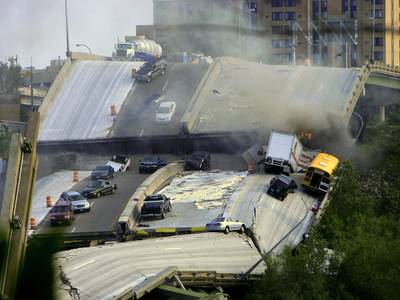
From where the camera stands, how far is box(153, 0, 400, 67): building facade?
73.7 metres

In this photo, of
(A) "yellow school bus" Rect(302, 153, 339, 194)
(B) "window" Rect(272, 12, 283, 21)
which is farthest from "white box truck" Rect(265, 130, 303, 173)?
(B) "window" Rect(272, 12, 283, 21)

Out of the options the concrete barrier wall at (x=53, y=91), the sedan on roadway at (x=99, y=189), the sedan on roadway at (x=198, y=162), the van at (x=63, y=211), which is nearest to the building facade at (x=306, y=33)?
the concrete barrier wall at (x=53, y=91)

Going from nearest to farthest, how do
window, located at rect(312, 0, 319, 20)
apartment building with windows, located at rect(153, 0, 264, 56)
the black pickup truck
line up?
1. the black pickup truck
2. apartment building with windows, located at rect(153, 0, 264, 56)
3. window, located at rect(312, 0, 319, 20)

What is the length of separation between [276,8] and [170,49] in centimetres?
1815

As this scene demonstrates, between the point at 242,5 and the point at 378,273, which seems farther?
the point at 242,5

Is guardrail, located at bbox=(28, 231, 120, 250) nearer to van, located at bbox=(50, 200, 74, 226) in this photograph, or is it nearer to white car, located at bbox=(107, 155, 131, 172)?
van, located at bbox=(50, 200, 74, 226)

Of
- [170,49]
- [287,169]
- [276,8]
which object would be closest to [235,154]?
[287,169]

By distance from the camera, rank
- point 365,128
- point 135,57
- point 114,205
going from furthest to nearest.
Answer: point 135,57 → point 365,128 → point 114,205

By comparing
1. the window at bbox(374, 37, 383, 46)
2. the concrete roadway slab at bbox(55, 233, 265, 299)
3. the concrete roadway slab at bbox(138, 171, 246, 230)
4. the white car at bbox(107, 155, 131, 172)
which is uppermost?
the concrete roadway slab at bbox(55, 233, 265, 299)

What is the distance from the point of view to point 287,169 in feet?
125

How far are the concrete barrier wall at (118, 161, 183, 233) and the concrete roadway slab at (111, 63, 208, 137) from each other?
21.3 ft

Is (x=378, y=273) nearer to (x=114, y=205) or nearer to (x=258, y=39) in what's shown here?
(x=114, y=205)

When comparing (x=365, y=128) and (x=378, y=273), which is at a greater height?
(x=378, y=273)

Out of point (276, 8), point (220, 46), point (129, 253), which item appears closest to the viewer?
point (129, 253)
